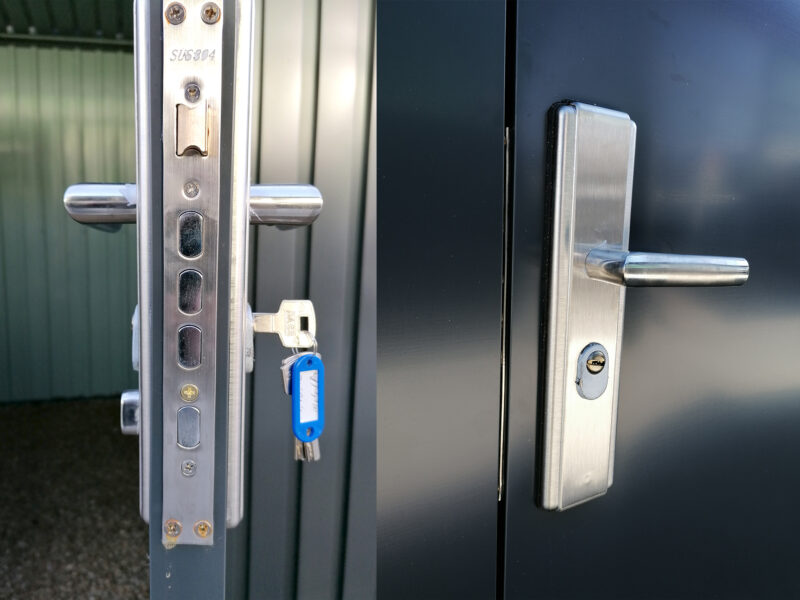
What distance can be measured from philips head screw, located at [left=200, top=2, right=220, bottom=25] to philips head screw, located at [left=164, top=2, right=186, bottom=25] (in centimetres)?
1

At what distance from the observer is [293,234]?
1.39m

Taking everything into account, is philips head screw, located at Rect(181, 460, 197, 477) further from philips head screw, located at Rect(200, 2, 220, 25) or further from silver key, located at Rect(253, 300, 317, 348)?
philips head screw, located at Rect(200, 2, 220, 25)

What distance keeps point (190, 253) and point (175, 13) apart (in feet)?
0.61

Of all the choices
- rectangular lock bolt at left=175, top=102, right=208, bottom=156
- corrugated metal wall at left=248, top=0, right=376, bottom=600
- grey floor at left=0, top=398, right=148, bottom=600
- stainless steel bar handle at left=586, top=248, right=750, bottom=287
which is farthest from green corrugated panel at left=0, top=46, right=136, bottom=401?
stainless steel bar handle at left=586, top=248, right=750, bottom=287

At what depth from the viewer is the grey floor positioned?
115 inches

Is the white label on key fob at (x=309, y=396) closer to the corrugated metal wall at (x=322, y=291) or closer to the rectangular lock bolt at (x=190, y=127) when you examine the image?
the rectangular lock bolt at (x=190, y=127)

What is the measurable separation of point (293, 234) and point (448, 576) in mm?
871

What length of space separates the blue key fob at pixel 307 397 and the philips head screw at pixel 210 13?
0.33 meters

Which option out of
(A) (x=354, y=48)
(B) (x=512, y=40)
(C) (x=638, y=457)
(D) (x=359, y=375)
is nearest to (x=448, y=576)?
(C) (x=638, y=457)

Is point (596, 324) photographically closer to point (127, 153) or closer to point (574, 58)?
point (574, 58)

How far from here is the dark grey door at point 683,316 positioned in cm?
65

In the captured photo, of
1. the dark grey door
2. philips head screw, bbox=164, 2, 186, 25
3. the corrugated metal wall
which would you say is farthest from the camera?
the corrugated metal wall

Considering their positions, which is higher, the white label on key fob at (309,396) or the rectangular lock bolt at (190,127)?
the rectangular lock bolt at (190,127)

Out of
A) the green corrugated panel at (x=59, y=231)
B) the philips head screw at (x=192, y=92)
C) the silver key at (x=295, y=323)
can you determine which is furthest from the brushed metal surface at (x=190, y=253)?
the green corrugated panel at (x=59, y=231)
